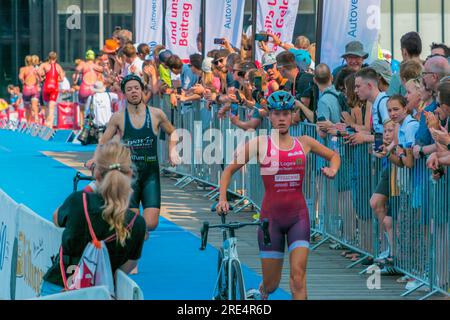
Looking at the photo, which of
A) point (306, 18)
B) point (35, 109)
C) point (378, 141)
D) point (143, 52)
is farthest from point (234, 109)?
point (306, 18)

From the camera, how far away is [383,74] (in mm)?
14055

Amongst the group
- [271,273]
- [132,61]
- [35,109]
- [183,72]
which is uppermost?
[132,61]

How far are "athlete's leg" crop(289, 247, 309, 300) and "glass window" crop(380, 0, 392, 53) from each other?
33167 millimetres

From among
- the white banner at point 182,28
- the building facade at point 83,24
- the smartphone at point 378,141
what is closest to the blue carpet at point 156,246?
the smartphone at point 378,141

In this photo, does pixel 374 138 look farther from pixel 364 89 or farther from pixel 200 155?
pixel 200 155

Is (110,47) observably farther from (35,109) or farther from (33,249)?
(33,249)

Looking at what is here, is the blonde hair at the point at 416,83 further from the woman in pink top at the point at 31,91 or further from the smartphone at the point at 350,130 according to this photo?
the woman in pink top at the point at 31,91

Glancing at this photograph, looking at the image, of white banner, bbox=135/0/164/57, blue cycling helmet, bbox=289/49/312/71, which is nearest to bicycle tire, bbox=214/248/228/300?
blue cycling helmet, bbox=289/49/312/71

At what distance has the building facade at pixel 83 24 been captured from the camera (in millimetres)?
43969

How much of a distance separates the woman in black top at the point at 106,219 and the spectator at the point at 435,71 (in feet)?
13.3

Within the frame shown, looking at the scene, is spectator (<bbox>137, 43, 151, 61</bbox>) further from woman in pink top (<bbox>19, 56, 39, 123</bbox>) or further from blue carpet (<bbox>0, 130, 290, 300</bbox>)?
woman in pink top (<bbox>19, 56, 39, 123</bbox>)

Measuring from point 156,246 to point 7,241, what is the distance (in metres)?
3.94

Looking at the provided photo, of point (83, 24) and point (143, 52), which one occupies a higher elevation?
point (83, 24)
